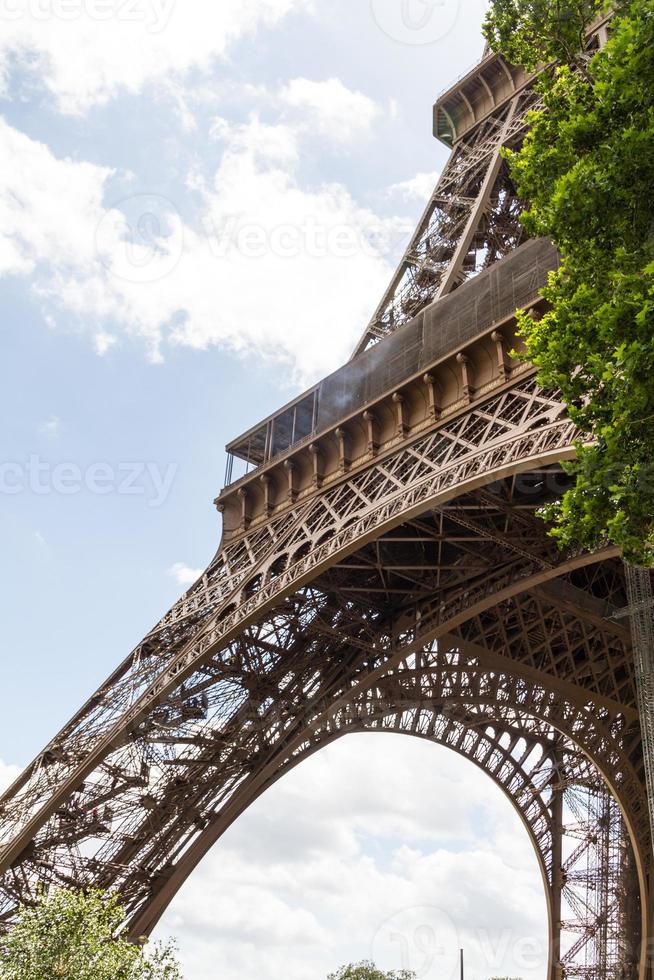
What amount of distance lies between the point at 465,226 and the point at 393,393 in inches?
299

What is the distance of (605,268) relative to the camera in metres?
9.25

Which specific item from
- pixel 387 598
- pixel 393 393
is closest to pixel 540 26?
pixel 393 393

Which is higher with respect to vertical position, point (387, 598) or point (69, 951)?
point (387, 598)

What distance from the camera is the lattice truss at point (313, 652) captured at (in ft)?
57.2

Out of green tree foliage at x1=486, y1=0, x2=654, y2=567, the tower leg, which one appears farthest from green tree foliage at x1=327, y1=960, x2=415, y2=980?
green tree foliage at x1=486, y1=0, x2=654, y2=567

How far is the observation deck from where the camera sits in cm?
1625

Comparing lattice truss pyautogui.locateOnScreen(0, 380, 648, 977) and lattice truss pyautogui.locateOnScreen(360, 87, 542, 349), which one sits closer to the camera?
lattice truss pyautogui.locateOnScreen(0, 380, 648, 977)

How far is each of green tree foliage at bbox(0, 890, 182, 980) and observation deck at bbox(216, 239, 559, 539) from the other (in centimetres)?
888

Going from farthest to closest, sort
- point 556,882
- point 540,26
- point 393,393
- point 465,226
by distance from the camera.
Result: point 556,882
point 465,226
point 393,393
point 540,26

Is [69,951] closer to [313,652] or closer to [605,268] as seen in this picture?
[313,652]

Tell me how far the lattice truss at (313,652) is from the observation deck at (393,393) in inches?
23.9

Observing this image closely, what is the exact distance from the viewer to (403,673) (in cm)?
2253

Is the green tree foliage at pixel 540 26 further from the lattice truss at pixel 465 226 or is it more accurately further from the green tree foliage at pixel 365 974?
the green tree foliage at pixel 365 974

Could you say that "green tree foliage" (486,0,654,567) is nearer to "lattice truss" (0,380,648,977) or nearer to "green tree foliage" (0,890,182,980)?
"lattice truss" (0,380,648,977)
